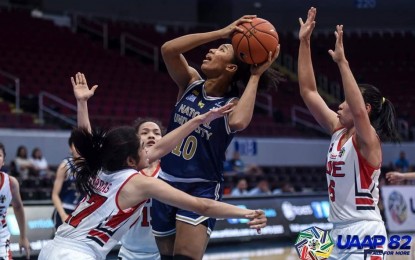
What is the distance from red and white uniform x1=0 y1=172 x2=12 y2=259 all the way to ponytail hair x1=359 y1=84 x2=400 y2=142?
2.78 m

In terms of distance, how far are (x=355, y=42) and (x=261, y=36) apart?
66.4 ft

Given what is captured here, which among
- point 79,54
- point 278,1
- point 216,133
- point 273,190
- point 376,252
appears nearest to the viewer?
point 376,252

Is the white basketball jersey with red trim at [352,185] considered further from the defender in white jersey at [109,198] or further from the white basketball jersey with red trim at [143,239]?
the white basketball jersey with red trim at [143,239]

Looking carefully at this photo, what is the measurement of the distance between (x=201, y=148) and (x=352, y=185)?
0.94 meters

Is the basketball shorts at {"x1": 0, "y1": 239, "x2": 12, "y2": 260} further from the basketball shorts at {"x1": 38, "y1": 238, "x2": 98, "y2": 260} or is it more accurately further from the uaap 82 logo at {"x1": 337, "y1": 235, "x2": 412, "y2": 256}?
the uaap 82 logo at {"x1": 337, "y1": 235, "x2": 412, "y2": 256}

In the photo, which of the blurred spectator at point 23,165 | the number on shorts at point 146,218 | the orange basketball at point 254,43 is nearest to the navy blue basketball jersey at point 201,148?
the orange basketball at point 254,43

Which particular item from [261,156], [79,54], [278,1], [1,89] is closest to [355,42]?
[278,1]

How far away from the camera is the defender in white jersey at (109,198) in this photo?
3.61m

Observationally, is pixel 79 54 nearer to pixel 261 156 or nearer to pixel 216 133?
pixel 261 156

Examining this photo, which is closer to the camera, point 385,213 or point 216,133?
point 216,133

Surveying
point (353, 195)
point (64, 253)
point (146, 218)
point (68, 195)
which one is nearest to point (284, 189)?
point (68, 195)

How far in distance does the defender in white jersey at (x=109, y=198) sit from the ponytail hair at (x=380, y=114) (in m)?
1.36

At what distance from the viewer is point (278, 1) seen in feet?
73.5

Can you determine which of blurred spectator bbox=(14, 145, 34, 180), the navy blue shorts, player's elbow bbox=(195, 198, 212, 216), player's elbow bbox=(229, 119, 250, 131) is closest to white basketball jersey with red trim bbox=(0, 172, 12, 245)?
the navy blue shorts
